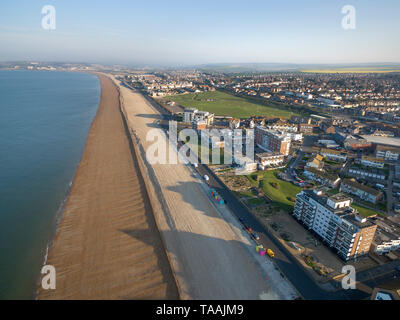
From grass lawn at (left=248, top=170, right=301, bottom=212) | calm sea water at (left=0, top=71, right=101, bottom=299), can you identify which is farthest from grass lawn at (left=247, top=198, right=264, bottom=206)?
calm sea water at (left=0, top=71, right=101, bottom=299)

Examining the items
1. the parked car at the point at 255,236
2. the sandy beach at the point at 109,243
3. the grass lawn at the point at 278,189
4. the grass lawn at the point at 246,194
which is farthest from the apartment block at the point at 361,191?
the sandy beach at the point at 109,243

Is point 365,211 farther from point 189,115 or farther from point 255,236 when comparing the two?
point 189,115

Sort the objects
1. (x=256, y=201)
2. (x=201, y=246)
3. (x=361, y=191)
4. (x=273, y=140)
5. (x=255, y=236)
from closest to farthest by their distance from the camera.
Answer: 1. (x=201, y=246)
2. (x=255, y=236)
3. (x=256, y=201)
4. (x=361, y=191)
5. (x=273, y=140)

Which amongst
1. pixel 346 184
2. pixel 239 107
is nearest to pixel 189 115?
pixel 239 107

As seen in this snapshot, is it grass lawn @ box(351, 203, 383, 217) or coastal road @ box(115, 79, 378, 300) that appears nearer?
coastal road @ box(115, 79, 378, 300)

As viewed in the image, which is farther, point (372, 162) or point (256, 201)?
point (372, 162)

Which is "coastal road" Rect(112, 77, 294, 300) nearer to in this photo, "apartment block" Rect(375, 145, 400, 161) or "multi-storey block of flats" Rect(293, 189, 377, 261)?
"multi-storey block of flats" Rect(293, 189, 377, 261)
